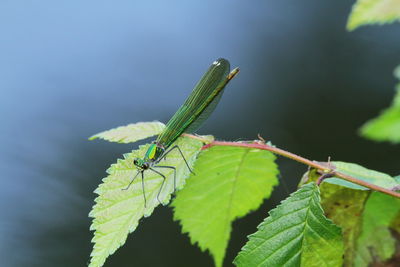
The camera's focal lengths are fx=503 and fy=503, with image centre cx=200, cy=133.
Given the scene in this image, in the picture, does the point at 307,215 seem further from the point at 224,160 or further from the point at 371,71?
the point at 371,71

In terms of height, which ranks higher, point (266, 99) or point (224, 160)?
point (266, 99)

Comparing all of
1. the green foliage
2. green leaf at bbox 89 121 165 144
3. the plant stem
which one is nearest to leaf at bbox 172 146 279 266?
the plant stem

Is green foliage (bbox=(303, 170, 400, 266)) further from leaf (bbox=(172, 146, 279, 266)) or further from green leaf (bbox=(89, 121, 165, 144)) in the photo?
green leaf (bbox=(89, 121, 165, 144))

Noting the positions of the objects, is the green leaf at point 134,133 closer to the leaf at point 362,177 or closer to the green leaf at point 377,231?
the leaf at point 362,177

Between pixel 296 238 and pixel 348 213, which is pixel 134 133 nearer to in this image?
pixel 296 238

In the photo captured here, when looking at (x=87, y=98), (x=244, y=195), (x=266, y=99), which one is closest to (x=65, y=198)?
(x=87, y=98)
